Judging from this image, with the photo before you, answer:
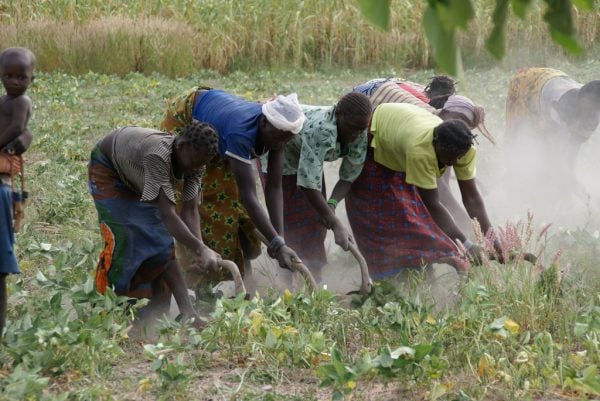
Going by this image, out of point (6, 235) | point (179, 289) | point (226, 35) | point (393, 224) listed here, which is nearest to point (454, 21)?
point (6, 235)

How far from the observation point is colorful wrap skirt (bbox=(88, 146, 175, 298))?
4895 millimetres

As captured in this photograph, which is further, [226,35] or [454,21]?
[226,35]

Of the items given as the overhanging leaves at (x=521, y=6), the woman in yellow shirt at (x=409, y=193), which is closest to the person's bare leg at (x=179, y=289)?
the woman in yellow shirt at (x=409, y=193)

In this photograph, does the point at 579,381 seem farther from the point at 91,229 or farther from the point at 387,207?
the point at 91,229

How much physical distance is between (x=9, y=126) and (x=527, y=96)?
459 centimetres

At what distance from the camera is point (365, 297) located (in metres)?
5.19

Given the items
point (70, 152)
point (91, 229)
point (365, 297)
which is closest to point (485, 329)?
point (365, 297)

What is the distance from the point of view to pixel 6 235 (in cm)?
411

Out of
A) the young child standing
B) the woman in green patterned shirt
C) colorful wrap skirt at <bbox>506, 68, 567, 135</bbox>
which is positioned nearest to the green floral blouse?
the woman in green patterned shirt

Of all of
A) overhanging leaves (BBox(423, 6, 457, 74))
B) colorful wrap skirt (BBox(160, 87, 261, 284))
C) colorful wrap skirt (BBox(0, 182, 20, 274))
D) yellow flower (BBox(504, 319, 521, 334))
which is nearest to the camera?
overhanging leaves (BBox(423, 6, 457, 74))

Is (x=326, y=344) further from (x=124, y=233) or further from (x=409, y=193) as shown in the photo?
(x=409, y=193)

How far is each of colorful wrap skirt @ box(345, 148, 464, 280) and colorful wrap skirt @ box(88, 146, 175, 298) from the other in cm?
139

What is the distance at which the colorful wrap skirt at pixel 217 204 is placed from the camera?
18.4ft

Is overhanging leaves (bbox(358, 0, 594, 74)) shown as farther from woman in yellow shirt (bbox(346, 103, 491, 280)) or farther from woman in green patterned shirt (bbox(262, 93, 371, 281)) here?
woman in green patterned shirt (bbox(262, 93, 371, 281))
